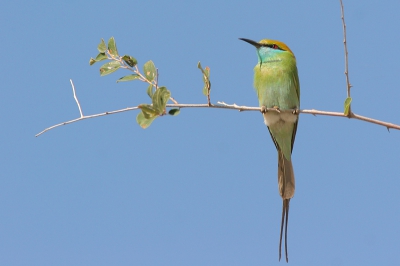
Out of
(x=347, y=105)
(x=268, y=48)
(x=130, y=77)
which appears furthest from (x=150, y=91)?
(x=268, y=48)

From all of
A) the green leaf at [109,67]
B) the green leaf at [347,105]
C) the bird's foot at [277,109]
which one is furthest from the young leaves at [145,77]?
the bird's foot at [277,109]

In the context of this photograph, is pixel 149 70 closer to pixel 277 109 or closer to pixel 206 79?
pixel 206 79

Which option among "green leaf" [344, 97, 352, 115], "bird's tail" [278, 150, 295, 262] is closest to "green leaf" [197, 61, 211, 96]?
"green leaf" [344, 97, 352, 115]

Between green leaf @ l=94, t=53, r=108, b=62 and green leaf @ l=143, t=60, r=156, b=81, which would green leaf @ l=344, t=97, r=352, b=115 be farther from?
green leaf @ l=94, t=53, r=108, b=62

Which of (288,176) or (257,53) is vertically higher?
(257,53)

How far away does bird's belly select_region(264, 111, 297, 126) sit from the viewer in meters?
3.86

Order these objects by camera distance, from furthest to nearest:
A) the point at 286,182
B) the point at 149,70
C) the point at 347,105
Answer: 1. the point at 286,182
2. the point at 149,70
3. the point at 347,105

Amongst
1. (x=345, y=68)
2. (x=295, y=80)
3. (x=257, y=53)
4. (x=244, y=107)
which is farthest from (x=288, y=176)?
(x=345, y=68)

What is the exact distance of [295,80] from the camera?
396 cm

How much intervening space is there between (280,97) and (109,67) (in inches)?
61.0

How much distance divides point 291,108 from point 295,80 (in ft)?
0.75

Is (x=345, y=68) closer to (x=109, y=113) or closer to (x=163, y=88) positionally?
(x=163, y=88)

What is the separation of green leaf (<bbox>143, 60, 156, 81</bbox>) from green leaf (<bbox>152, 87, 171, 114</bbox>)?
7.8 inches

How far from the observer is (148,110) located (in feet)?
7.58
